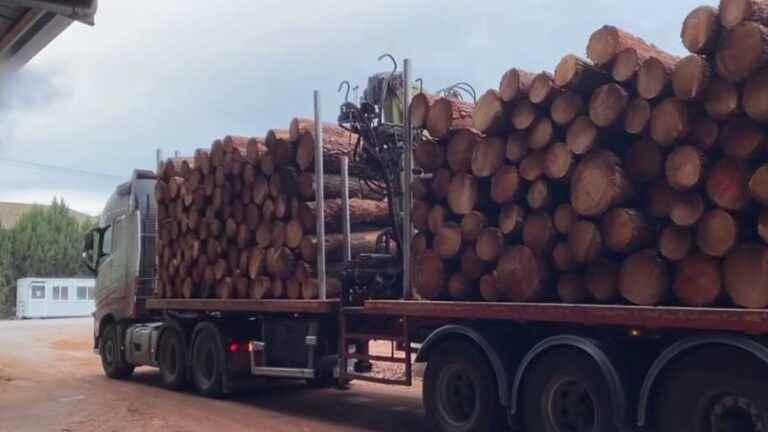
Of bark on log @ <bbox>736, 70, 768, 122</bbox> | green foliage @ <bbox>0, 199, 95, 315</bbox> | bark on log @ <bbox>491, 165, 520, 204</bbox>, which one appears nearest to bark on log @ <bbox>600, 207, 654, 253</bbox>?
bark on log @ <bbox>491, 165, 520, 204</bbox>

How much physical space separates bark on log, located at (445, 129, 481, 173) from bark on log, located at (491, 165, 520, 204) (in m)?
0.46

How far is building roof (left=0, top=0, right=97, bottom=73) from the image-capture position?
8.15m

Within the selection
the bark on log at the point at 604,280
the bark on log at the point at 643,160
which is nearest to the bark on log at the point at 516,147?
the bark on log at the point at 643,160

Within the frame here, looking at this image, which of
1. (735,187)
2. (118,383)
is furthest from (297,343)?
(735,187)

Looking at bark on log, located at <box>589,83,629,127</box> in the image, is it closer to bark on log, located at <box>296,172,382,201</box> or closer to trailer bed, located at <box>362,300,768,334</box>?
trailer bed, located at <box>362,300,768,334</box>

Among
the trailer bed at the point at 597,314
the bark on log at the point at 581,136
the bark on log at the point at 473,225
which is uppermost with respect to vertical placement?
the bark on log at the point at 581,136

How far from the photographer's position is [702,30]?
20.6 ft

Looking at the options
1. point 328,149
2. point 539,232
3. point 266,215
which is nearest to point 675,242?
point 539,232

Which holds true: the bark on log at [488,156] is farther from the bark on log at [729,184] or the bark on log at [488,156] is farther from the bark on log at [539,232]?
the bark on log at [729,184]

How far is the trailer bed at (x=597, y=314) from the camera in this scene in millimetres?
5800

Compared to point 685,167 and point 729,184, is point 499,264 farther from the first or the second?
point 729,184

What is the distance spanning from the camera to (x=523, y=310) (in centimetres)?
735

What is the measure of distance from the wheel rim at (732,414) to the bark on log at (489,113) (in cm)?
298

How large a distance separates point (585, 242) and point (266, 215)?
5197 millimetres
